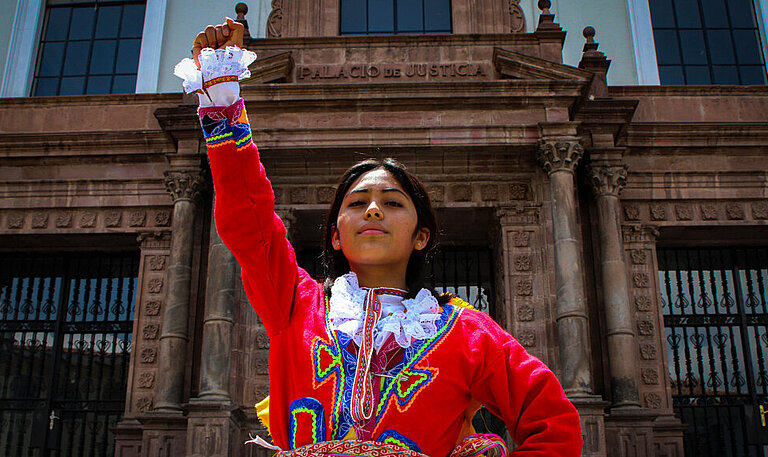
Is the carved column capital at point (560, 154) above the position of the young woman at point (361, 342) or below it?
above

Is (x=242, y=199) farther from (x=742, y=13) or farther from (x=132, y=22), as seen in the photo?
(x=742, y=13)

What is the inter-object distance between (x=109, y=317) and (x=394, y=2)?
7.17 metres

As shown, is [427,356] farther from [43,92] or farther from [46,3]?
[46,3]

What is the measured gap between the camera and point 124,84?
14.0 metres

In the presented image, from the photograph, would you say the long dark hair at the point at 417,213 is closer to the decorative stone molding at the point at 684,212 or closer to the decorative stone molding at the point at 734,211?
the decorative stone molding at the point at 684,212

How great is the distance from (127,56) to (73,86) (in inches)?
43.1

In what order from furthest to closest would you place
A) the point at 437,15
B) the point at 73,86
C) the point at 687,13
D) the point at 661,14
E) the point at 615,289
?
the point at 73,86 < the point at 687,13 < the point at 661,14 < the point at 437,15 < the point at 615,289

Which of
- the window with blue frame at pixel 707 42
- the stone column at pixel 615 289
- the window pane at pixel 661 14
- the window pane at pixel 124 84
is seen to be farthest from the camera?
the window pane at pixel 124 84

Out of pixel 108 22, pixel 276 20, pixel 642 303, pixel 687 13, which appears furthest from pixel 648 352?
pixel 108 22

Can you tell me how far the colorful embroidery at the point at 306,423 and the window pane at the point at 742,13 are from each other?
1390 centimetres

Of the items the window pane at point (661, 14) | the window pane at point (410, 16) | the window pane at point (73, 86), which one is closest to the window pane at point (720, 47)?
the window pane at point (661, 14)

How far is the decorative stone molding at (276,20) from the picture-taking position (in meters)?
13.1

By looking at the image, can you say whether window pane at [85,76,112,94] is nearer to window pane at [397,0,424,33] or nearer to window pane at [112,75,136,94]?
window pane at [112,75,136,94]

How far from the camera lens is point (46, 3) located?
1483cm
